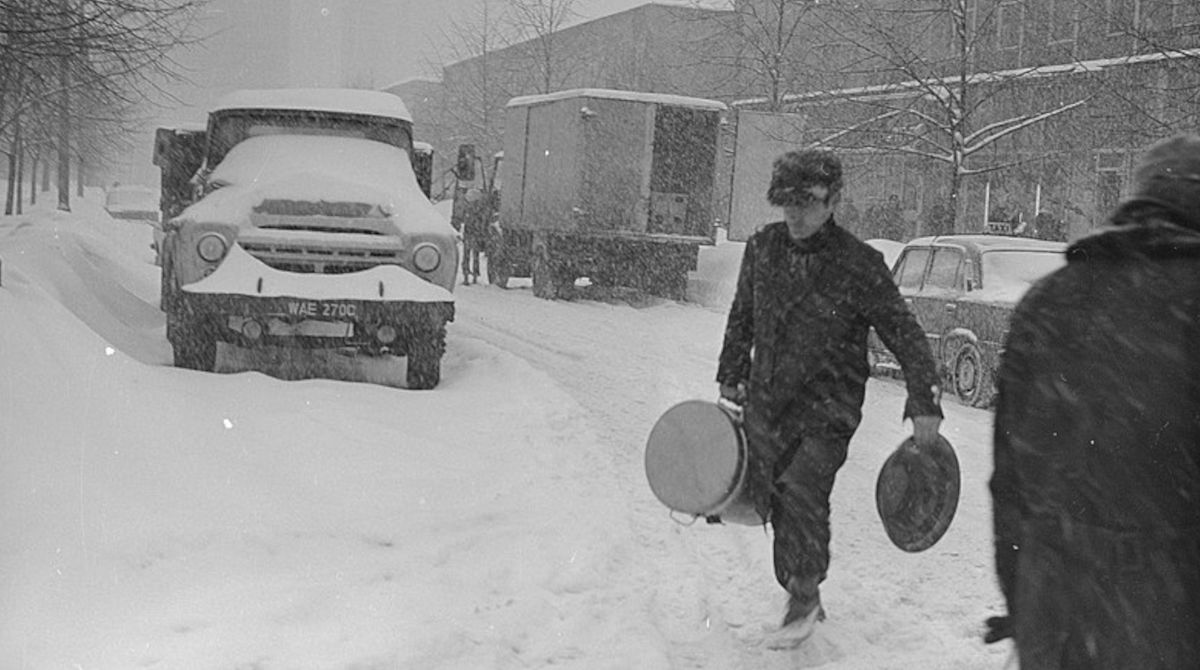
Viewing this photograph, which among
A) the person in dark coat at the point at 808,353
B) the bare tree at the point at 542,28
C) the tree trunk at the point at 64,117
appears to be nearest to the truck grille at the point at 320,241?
the tree trunk at the point at 64,117

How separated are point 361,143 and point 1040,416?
9.49 m

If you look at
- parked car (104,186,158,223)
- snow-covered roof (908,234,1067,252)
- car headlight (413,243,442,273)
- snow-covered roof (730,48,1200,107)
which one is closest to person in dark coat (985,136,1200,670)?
car headlight (413,243,442,273)

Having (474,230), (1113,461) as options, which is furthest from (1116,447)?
(474,230)

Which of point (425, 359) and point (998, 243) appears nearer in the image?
point (425, 359)

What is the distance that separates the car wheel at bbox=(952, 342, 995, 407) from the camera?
38.7 feet

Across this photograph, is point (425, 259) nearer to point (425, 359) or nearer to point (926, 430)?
point (425, 359)

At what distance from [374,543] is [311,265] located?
4367 mm

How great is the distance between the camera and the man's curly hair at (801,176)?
15.8ft

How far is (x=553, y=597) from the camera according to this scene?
5.57 meters

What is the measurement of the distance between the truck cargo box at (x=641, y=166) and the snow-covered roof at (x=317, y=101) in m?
9.43

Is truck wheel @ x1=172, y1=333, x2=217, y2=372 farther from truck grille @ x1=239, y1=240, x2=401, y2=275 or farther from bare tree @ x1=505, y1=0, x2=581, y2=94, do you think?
bare tree @ x1=505, y1=0, x2=581, y2=94

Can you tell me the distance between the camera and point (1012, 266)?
12141 mm

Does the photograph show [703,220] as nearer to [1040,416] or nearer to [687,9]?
[687,9]

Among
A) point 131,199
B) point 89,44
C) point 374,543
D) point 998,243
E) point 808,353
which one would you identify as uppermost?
point 89,44
